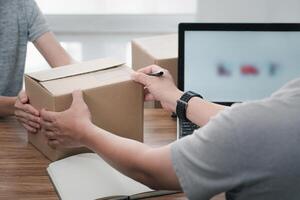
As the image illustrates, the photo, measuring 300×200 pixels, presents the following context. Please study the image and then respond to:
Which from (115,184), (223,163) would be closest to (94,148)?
(115,184)

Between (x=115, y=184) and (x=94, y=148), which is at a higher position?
(x=94, y=148)

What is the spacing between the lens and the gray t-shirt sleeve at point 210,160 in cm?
89

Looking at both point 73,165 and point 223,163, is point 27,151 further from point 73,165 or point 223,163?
point 223,163

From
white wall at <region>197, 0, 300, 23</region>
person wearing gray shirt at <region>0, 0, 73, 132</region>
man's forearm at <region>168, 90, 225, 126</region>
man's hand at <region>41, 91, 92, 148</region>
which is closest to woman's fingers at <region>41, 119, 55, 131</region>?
man's hand at <region>41, 91, 92, 148</region>

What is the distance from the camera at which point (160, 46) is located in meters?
1.79

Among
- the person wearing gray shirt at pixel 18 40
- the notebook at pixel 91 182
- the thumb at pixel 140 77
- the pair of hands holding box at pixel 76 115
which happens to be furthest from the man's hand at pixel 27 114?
the person wearing gray shirt at pixel 18 40

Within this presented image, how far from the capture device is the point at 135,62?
182 centimetres

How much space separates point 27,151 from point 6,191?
0.73 feet

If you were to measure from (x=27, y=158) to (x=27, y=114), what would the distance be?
125mm

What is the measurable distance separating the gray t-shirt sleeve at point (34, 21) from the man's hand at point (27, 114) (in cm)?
58

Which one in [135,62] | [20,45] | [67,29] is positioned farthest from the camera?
[67,29]

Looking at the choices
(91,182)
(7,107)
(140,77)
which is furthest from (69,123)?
(7,107)

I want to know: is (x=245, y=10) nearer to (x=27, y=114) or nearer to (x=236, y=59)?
(x=236, y=59)

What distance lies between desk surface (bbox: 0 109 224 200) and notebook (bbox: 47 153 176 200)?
1.3 inches
